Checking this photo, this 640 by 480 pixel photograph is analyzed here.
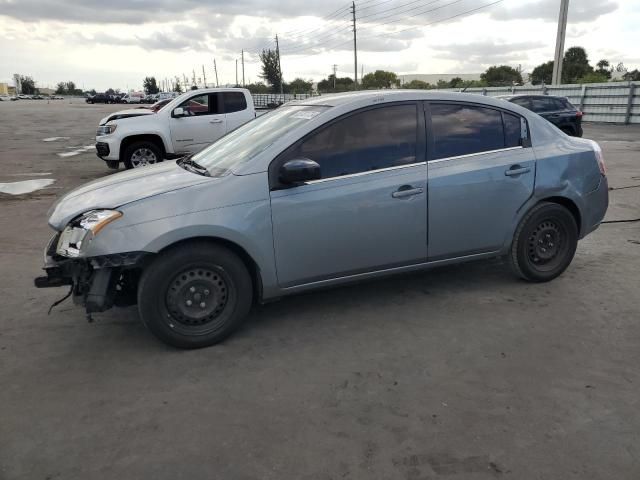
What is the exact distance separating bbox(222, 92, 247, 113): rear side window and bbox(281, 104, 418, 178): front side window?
841 centimetres

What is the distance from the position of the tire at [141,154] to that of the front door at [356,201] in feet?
27.2

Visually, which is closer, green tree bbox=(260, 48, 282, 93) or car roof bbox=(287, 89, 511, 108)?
car roof bbox=(287, 89, 511, 108)

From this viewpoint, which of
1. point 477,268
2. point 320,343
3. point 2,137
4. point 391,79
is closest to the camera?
point 320,343

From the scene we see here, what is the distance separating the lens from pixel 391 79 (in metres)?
82.6

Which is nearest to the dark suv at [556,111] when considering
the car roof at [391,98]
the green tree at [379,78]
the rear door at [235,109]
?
the rear door at [235,109]

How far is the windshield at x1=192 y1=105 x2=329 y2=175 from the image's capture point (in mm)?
3949

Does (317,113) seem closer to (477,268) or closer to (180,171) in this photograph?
(180,171)

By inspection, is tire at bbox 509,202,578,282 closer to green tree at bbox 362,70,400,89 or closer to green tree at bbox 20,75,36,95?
green tree at bbox 362,70,400,89

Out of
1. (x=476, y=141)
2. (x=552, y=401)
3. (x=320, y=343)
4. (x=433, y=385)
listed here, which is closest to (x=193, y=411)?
(x=320, y=343)

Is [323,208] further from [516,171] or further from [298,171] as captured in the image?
[516,171]

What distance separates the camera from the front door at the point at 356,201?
12.3 feet

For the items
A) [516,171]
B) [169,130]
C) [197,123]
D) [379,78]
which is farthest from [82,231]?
[379,78]

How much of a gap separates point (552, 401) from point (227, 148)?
2961 millimetres

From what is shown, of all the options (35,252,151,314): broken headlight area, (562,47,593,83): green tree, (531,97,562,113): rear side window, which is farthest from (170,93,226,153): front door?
(562,47,593,83): green tree
